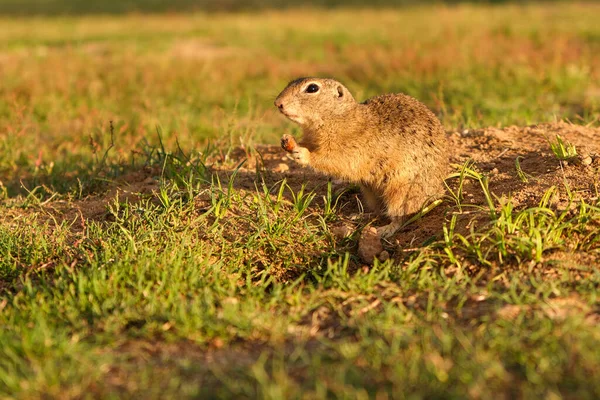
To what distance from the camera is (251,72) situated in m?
10.8

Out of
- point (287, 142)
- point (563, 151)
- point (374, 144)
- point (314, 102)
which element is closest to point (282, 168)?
point (314, 102)

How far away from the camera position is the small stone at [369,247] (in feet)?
13.3

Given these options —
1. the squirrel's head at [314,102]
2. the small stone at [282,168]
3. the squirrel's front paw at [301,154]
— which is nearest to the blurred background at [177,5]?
the small stone at [282,168]

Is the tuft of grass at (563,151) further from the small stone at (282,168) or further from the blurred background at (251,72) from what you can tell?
the small stone at (282,168)

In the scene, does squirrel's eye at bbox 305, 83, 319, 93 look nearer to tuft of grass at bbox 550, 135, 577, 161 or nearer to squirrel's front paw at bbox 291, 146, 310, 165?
squirrel's front paw at bbox 291, 146, 310, 165

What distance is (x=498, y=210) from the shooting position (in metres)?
4.04

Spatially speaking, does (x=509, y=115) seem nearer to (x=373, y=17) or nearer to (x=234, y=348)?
(x=234, y=348)

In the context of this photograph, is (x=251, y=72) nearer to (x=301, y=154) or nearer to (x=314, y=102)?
(x=314, y=102)

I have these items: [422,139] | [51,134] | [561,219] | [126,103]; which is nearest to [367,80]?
[126,103]

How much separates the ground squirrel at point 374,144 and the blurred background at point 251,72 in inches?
40.6

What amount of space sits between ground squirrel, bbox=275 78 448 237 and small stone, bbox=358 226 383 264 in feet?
0.81

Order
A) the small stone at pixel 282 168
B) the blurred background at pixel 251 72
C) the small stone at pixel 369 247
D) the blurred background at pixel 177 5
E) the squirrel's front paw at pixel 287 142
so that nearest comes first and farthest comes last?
the small stone at pixel 369 247, the squirrel's front paw at pixel 287 142, the small stone at pixel 282 168, the blurred background at pixel 251 72, the blurred background at pixel 177 5

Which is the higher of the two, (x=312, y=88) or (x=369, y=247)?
(x=312, y=88)

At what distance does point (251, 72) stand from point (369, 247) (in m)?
7.22
